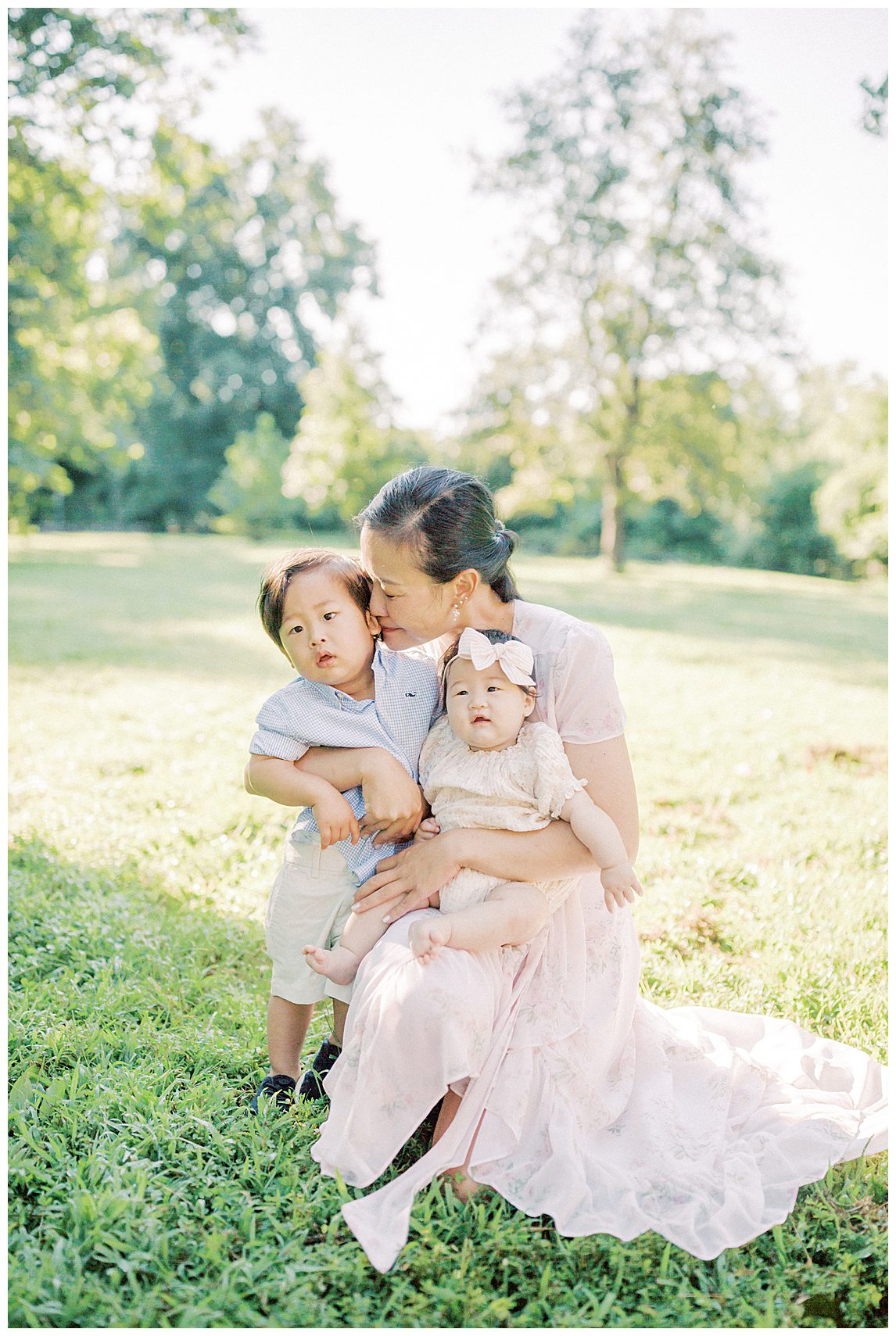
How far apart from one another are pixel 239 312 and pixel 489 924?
44.3 meters

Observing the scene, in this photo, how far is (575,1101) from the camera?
7.91 ft

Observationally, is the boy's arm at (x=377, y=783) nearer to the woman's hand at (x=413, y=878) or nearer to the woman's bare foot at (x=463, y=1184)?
the woman's hand at (x=413, y=878)

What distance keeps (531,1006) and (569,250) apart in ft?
77.2

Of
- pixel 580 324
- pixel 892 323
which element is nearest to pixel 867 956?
pixel 892 323

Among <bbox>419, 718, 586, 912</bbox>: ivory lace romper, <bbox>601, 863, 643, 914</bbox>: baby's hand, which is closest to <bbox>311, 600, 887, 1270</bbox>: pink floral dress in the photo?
<bbox>419, 718, 586, 912</bbox>: ivory lace romper

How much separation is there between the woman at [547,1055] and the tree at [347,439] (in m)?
26.0

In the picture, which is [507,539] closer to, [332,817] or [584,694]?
[584,694]

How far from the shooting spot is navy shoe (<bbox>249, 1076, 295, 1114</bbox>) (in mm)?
2643

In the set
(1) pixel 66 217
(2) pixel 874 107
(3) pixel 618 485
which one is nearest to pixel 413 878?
(2) pixel 874 107

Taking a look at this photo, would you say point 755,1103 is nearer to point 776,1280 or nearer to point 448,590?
point 776,1280

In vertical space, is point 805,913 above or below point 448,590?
below

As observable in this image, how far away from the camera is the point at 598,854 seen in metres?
2.38

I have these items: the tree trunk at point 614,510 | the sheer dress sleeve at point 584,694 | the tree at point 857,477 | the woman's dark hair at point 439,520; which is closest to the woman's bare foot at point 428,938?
the sheer dress sleeve at point 584,694

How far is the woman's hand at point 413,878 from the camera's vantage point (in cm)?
242
